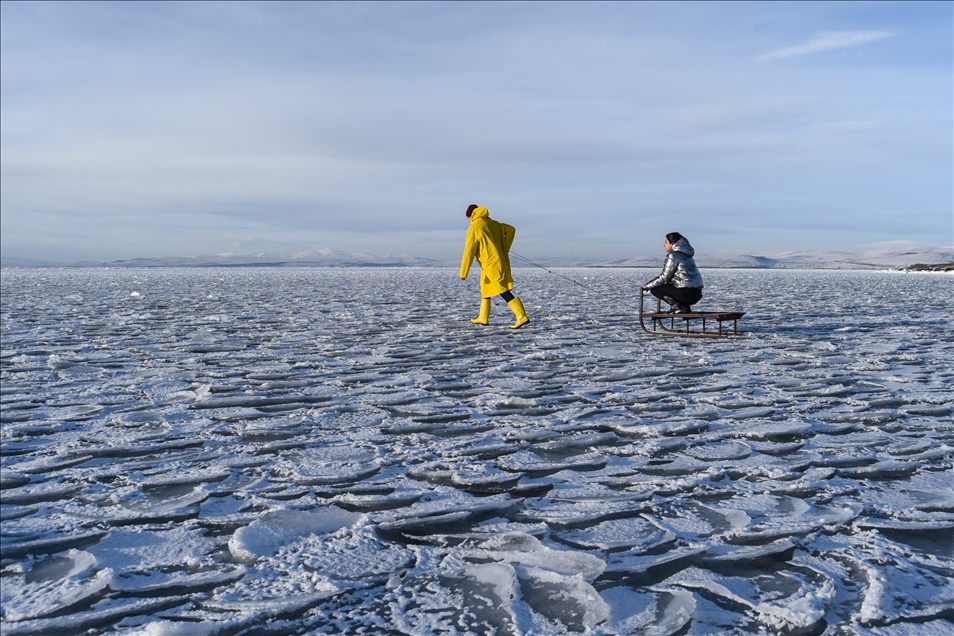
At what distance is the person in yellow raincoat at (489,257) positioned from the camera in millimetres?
12062

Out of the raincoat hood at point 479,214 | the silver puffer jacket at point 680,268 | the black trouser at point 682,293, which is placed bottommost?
the black trouser at point 682,293

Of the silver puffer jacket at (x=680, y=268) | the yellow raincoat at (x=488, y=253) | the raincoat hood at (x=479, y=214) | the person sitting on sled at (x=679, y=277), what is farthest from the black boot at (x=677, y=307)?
the raincoat hood at (x=479, y=214)

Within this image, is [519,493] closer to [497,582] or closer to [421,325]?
[497,582]

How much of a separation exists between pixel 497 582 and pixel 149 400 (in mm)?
4334

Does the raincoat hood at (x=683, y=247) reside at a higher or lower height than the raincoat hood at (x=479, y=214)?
lower

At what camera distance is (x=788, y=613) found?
8.47 feet

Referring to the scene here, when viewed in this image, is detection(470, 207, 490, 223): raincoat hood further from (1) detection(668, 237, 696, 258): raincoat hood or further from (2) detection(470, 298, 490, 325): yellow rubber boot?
(1) detection(668, 237, 696, 258): raincoat hood

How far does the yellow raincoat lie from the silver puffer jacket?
94.3 inches

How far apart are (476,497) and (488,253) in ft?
28.1

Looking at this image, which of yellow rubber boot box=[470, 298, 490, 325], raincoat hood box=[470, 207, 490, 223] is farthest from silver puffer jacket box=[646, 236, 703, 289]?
raincoat hood box=[470, 207, 490, 223]

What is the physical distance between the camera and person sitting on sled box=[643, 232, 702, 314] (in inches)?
433

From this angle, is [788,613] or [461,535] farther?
[461,535]

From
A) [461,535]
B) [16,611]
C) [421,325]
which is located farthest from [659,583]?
[421,325]

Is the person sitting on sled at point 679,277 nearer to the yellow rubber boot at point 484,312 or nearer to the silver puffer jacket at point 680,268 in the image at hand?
the silver puffer jacket at point 680,268
